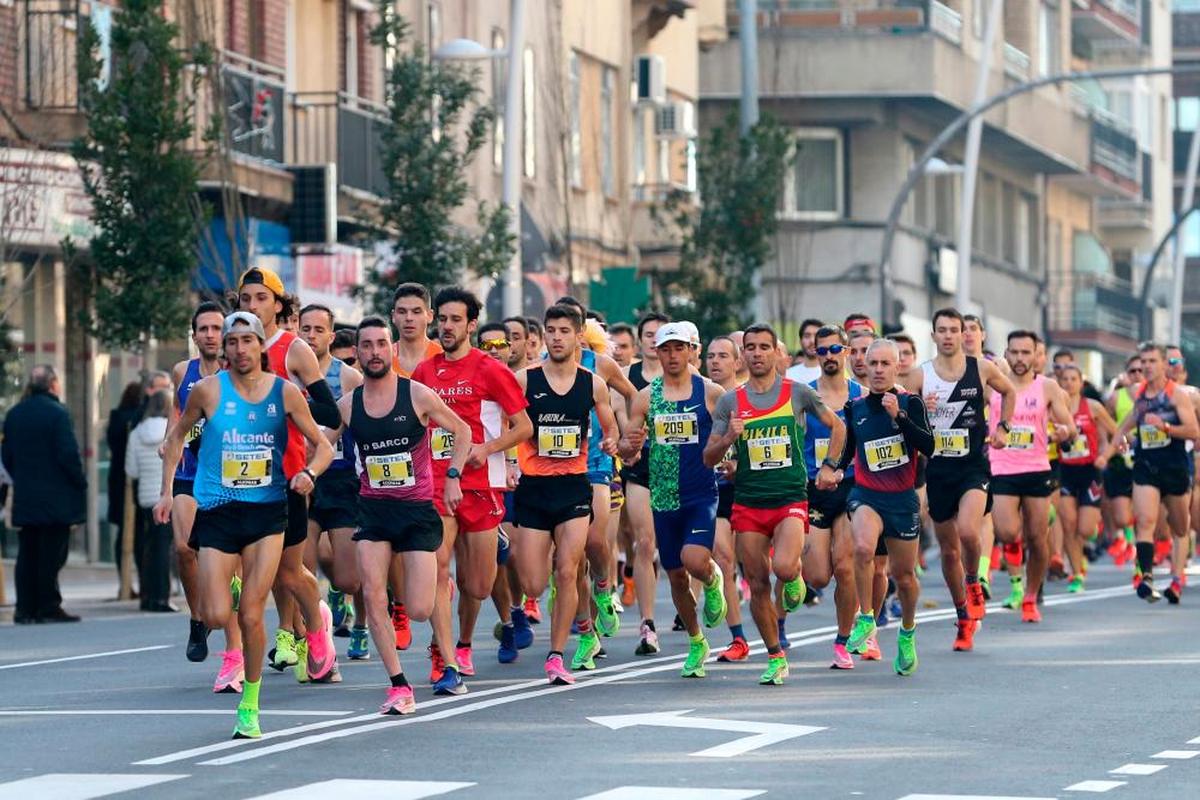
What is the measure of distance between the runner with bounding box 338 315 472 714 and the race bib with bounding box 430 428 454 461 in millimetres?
1297

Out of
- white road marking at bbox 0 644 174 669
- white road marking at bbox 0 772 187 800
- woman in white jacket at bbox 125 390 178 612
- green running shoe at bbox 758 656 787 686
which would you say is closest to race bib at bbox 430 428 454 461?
green running shoe at bbox 758 656 787 686

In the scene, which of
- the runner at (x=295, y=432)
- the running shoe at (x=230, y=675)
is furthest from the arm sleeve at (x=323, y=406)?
the running shoe at (x=230, y=675)

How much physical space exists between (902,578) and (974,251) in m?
44.4

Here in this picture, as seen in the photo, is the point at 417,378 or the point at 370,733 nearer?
the point at 370,733

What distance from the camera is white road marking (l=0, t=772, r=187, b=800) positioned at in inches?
457

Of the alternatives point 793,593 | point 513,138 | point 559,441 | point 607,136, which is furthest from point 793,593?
point 607,136

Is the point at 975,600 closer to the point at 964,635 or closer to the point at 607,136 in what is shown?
the point at 964,635

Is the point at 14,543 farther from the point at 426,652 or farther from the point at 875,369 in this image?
the point at 875,369

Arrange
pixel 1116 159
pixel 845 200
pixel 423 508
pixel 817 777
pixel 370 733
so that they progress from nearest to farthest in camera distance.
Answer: pixel 817 777 < pixel 370 733 < pixel 423 508 < pixel 845 200 < pixel 1116 159

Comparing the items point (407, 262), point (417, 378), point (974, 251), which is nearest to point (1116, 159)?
point (974, 251)

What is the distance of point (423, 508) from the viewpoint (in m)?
14.7

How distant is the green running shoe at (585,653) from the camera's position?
1700 centimetres

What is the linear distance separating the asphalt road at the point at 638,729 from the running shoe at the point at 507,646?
158 millimetres

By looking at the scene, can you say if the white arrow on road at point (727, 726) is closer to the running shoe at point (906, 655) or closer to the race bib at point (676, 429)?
the running shoe at point (906, 655)
